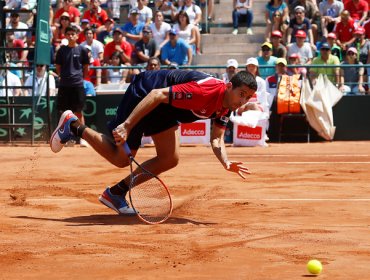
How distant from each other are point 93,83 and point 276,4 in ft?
15.6

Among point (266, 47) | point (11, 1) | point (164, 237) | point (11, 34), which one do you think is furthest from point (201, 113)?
point (11, 1)

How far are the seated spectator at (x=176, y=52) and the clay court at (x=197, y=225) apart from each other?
20.0ft

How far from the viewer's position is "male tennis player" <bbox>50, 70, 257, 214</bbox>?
26.3ft

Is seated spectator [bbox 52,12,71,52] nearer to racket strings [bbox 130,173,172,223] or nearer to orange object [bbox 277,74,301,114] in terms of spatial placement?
orange object [bbox 277,74,301,114]

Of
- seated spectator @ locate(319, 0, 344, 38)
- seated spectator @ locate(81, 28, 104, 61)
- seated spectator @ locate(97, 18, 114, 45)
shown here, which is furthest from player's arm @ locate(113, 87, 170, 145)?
seated spectator @ locate(97, 18, 114, 45)

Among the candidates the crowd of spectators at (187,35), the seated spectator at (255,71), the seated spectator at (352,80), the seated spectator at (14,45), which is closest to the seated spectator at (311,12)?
the crowd of spectators at (187,35)

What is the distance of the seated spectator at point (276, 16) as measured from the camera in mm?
20719

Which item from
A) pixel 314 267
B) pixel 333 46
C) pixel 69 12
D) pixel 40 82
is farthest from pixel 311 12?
pixel 314 267

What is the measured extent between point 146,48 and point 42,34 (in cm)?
→ 330

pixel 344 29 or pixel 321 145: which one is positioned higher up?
pixel 344 29

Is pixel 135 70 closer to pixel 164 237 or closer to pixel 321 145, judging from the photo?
pixel 321 145

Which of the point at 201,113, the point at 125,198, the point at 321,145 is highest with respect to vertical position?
the point at 201,113

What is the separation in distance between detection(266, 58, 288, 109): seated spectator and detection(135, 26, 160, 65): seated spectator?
3.05 metres

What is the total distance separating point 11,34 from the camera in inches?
783
